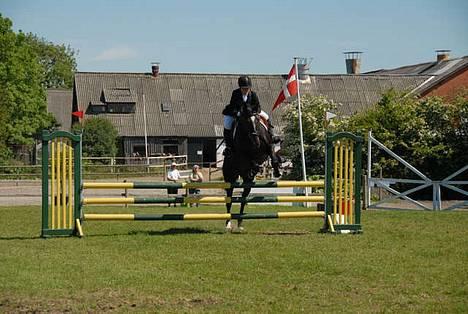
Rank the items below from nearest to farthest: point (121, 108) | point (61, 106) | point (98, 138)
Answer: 1. point (98, 138)
2. point (121, 108)
3. point (61, 106)

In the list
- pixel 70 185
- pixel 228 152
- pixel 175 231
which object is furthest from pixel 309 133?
pixel 70 185

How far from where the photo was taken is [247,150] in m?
13.9

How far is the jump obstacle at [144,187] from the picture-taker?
13.4 m

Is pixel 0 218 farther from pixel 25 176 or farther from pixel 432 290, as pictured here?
pixel 25 176

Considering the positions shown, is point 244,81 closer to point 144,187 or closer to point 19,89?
point 144,187

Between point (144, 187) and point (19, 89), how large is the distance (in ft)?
179

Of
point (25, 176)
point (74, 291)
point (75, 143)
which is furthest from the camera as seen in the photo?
point (25, 176)

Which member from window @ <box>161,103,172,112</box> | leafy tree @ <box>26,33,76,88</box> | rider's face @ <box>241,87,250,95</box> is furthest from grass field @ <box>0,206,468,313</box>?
leafy tree @ <box>26,33,76,88</box>

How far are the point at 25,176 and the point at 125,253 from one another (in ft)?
111

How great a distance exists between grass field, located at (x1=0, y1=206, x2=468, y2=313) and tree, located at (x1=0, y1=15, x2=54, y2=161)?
47.8 m

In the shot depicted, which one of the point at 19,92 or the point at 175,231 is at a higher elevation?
the point at 19,92

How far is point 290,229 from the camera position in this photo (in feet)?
48.6

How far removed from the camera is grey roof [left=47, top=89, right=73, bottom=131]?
276ft

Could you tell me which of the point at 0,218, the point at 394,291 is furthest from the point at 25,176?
the point at 394,291
